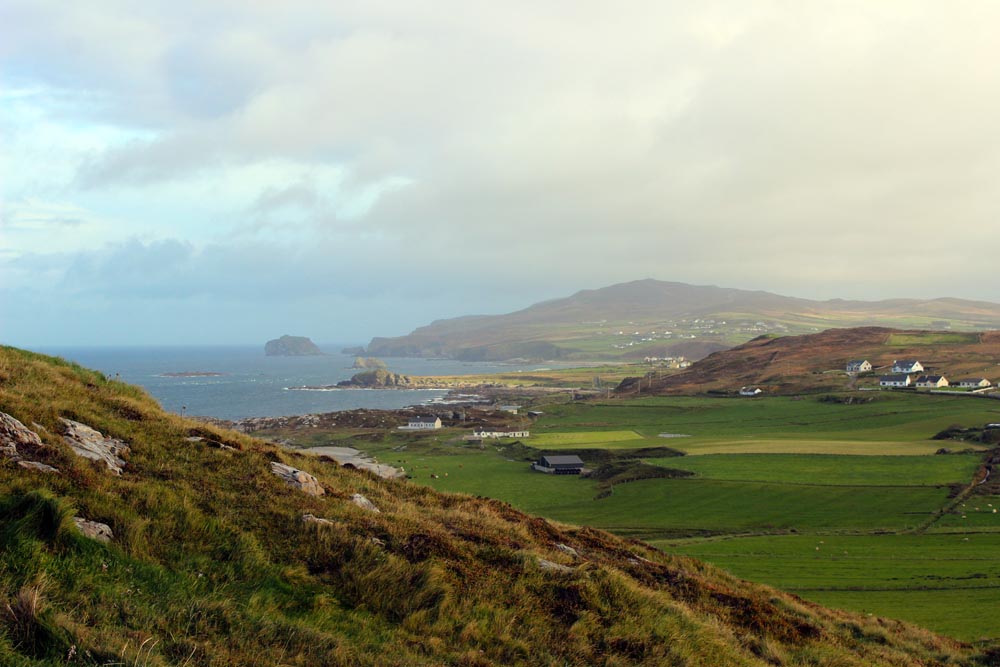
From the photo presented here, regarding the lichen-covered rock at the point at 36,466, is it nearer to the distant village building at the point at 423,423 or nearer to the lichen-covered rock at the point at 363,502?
the lichen-covered rock at the point at 363,502

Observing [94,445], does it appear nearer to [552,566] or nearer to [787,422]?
[552,566]

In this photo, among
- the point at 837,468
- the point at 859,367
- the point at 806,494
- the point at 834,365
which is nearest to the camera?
the point at 806,494

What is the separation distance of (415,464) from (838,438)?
204ft

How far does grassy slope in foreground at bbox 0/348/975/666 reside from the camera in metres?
7.19

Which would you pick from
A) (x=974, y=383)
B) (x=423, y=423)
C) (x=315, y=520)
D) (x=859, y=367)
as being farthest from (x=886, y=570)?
(x=859, y=367)

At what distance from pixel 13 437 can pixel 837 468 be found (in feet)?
255

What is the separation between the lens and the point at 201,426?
693 inches

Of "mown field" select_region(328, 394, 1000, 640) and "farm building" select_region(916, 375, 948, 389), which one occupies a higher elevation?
"farm building" select_region(916, 375, 948, 389)

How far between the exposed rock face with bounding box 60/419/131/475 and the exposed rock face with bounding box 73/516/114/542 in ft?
9.37

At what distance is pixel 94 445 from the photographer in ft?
41.7

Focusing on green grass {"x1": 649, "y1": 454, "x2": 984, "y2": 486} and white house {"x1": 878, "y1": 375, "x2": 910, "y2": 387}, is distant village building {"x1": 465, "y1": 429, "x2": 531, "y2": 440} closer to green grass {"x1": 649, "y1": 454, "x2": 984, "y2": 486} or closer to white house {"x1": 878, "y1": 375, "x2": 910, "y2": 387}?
green grass {"x1": 649, "y1": 454, "x2": 984, "y2": 486}

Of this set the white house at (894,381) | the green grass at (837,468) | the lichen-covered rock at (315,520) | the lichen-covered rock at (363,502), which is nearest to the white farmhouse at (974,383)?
the white house at (894,381)

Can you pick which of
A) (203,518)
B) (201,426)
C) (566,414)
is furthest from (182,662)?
(566,414)

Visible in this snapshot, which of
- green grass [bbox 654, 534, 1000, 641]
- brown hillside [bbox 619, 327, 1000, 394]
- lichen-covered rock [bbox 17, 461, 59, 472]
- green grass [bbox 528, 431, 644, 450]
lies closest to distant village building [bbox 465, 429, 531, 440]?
green grass [bbox 528, 431, 644, 450]
